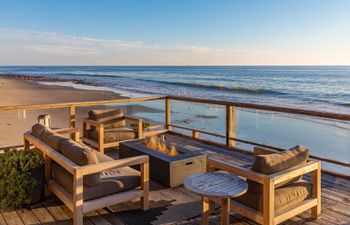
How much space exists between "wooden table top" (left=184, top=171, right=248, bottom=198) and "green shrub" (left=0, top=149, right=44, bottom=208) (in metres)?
1.66

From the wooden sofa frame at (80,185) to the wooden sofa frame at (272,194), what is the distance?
727 mm

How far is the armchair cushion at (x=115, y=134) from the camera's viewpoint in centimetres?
511

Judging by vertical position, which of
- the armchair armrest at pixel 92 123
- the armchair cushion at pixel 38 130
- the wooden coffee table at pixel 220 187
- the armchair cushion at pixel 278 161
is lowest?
the wooden coffee table at pixel 220 187

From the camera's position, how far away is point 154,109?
12656 mm

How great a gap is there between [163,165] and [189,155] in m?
0.36

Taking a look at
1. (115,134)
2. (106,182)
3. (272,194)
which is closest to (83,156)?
(106,182)

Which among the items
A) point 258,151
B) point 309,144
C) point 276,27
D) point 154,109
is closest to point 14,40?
point 154,109

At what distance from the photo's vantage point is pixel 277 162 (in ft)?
8.00

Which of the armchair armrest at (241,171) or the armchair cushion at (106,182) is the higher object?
the armchair armrest at (241,171)

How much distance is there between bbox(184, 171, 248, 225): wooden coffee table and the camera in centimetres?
216

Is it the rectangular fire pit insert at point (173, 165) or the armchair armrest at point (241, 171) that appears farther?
the rectangular fire pit insert at point (173, 165)

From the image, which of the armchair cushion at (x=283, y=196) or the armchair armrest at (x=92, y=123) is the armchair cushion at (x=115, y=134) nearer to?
the armchair armrest at (x=92, y=123)

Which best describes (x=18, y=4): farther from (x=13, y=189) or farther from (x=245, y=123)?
(x=13, y=189)

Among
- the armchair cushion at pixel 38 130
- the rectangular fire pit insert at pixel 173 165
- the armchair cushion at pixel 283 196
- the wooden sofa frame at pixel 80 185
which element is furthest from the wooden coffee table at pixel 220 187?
the armchair cushion at pixel 38 130
